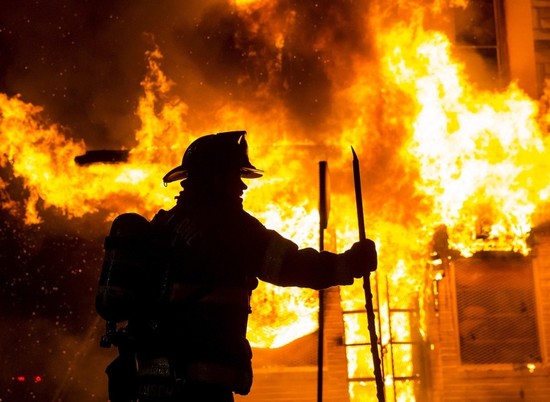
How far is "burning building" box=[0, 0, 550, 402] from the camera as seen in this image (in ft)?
27.4

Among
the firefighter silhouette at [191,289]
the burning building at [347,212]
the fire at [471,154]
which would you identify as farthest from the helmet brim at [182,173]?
the fire at [471,154]

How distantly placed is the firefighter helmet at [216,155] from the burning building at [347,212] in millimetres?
4708

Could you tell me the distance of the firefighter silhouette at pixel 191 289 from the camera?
329 centimetres

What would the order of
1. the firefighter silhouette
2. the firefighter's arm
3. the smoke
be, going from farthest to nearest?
the smoke < the firefighter's arm < the firefighter silhouette

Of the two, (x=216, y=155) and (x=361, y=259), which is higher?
(x=216, y=155)

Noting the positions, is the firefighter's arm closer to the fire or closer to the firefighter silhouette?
the firefighter silhouette

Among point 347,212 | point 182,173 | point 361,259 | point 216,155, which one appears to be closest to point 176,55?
point 347,212

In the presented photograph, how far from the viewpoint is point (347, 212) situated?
855 centimetres

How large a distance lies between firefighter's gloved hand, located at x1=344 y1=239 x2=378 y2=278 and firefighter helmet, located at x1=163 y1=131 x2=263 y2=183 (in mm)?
797

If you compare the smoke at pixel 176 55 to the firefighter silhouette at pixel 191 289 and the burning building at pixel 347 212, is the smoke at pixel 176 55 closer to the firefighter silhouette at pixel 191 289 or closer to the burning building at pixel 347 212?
the burning building at pixel 347 212

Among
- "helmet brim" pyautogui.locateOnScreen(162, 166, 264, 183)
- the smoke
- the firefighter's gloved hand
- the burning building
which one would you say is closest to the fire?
the burning building

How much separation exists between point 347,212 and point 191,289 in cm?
540

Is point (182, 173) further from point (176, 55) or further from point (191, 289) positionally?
point (176, 55)

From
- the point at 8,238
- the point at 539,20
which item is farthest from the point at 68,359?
the point at 539,20
